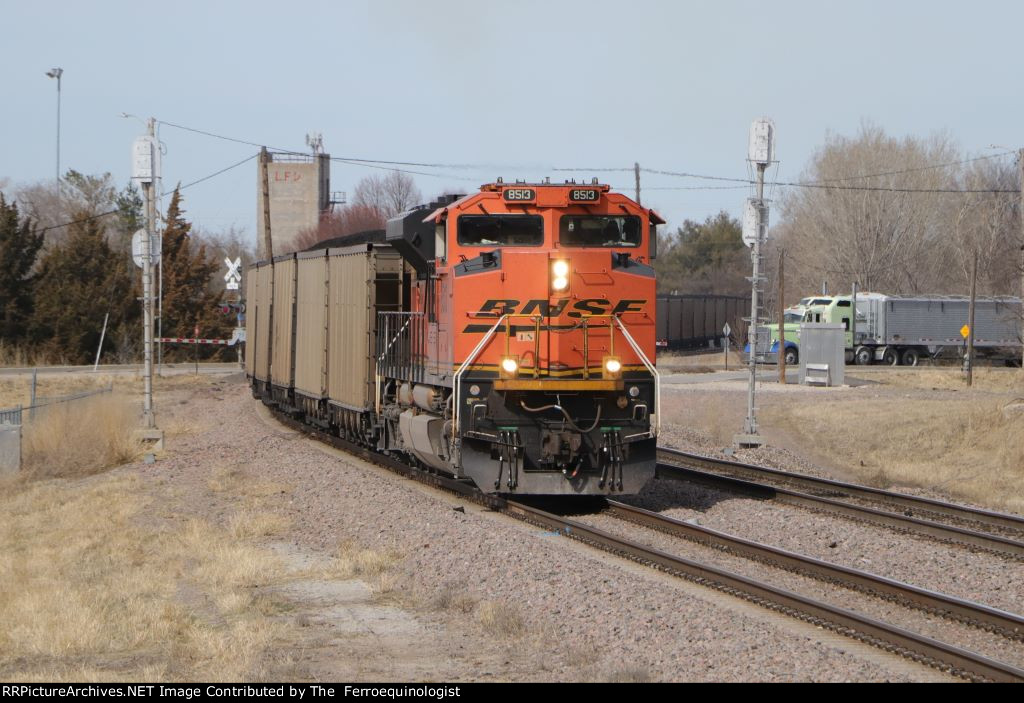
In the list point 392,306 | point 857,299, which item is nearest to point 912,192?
point 857,299

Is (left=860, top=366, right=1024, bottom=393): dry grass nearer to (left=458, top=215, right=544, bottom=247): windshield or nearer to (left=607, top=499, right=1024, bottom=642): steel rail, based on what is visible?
(left=607, top=499, right=1024, bottom=642): steel rail

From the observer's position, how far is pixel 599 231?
1355 centimetres

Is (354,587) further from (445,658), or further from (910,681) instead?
(910,681)

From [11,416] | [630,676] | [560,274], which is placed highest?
[560,274]

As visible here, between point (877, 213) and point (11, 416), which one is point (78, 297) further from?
point (877, 213)

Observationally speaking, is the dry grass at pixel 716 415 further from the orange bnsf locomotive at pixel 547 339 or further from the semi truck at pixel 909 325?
the semi truck at pixel 909 325

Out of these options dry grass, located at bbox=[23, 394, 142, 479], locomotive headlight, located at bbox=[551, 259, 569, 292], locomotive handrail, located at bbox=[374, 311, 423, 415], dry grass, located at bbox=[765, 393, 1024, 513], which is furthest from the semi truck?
locomotive headlight, located at bbox=[551, 259, 569, 292]

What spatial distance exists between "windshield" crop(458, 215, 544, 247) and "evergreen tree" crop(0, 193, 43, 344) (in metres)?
40.7

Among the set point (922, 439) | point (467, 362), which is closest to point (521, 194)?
point (467, 362)

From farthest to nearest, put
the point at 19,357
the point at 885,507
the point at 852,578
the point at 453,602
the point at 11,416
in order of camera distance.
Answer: the point at 19,357 < the point at 11,416 < the point at 885,507 < the point at 852,578 < the point at 453,602

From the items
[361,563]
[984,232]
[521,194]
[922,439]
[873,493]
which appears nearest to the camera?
[361,563]

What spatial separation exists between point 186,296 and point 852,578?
4853cm

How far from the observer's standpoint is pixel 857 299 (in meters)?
54.2
